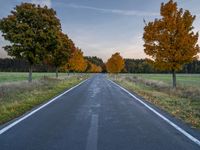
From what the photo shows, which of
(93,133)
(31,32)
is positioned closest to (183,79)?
(31,32)

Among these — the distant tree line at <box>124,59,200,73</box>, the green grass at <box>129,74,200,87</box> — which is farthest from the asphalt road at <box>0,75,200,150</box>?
the distant tree line at <box>124,59,200,73</box>

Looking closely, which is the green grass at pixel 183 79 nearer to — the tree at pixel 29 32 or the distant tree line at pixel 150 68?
the tree at pixel 29 32

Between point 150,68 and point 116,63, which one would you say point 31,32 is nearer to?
point 116,63

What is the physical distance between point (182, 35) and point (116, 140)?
60.7 feet

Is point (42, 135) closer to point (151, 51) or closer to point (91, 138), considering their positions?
point (91, 138)

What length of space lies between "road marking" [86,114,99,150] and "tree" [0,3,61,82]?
19.4 metres

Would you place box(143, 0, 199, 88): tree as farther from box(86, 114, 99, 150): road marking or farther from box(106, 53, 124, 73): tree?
box(106, 53, 124, 73): tree

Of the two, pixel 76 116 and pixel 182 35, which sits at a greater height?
pixel 182 35

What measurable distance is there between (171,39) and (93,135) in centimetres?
1865

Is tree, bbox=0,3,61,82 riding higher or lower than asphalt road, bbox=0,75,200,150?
higher

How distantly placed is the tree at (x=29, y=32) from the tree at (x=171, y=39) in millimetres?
10278

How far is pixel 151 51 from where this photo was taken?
81.4ft

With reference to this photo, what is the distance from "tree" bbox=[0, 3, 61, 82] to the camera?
27.6m

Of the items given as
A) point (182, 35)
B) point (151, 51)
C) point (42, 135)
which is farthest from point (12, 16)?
point (42, 135)
